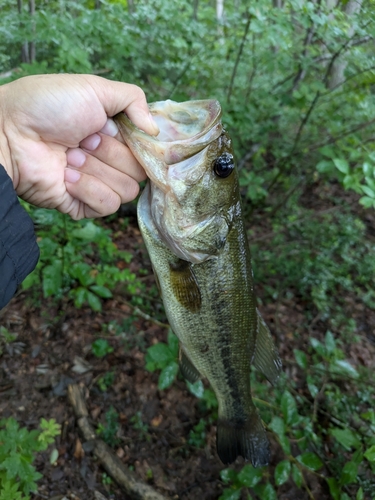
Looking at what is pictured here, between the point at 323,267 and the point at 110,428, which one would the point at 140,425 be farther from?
the point at 323,267

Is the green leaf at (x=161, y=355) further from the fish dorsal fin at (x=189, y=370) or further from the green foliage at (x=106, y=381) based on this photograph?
the green foliage at (x=106, y=381)

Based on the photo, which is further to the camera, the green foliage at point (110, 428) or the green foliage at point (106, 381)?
the green foliage at point (106, 381)

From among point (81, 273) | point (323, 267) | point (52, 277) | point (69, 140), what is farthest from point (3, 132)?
point (323, 267)

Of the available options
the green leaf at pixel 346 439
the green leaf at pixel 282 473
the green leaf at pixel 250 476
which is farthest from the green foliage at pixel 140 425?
the green leaf at pixel 346 439

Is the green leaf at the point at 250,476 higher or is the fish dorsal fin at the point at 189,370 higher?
the fish dorsal fin at the point at 189,370

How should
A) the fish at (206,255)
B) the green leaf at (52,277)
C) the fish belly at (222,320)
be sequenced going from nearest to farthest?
1. the fish at (206,255)
2. the fish belly at (222,320)
3. the green leaf at (52,277)

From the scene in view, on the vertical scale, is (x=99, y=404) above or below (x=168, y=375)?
below

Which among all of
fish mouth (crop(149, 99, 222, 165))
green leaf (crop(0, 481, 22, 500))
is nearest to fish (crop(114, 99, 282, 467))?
fish mouth (crop(149, 99, 222, 165))

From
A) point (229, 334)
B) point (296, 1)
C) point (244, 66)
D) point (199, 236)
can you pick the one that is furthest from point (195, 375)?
point (244, 66)
